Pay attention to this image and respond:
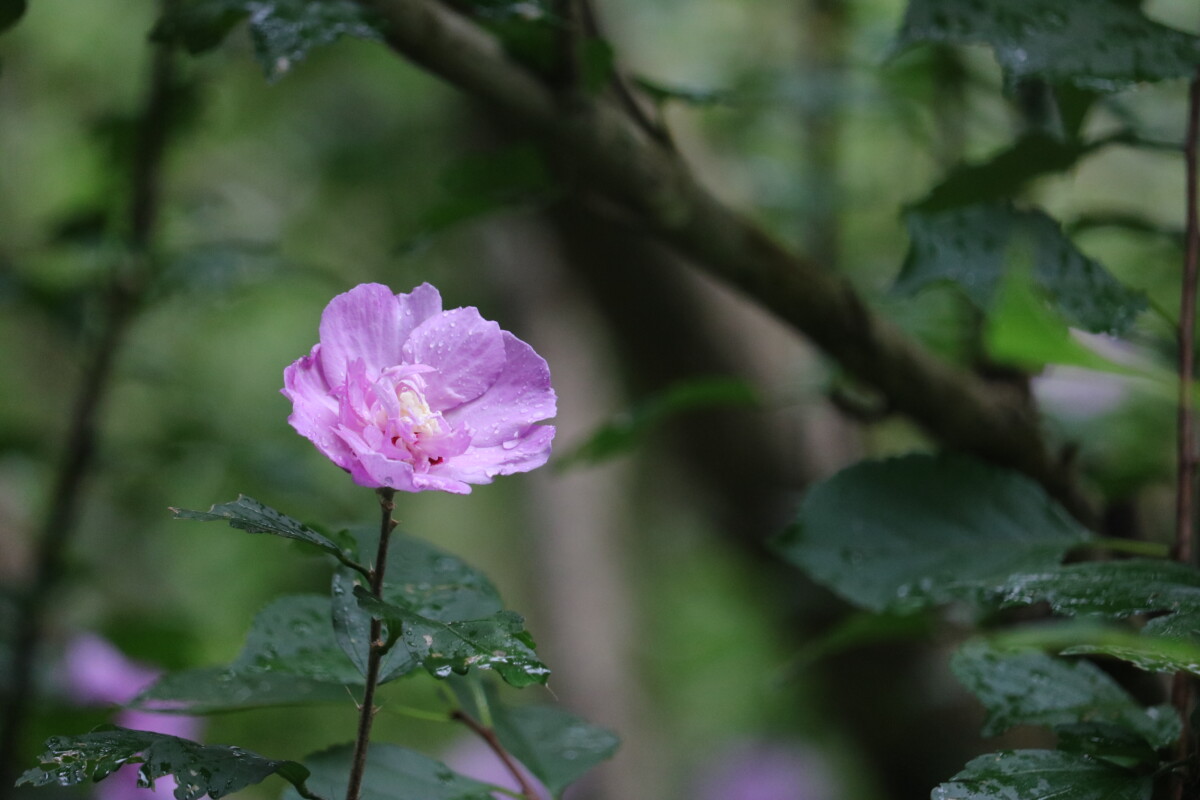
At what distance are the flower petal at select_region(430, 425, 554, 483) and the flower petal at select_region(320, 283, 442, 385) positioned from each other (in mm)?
45

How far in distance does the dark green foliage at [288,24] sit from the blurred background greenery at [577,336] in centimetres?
14

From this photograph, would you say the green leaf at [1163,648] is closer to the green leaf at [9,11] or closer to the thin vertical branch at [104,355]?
the green leaf at [9,11]

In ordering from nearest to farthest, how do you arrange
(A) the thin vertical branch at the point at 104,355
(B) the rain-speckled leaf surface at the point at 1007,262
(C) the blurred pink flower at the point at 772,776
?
(B) the rain-speckled leaf surface at the point at 1007,262 < (A) the thin vertical branch at the point at 104,355 < (C) the blurred pink flower at the point at 772,776

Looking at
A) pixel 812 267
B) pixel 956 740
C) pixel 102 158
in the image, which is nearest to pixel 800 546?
pixel 812 267

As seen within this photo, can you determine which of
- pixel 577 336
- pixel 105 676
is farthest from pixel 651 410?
pixel 577 336

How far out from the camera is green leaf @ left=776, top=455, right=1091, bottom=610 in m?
0.50

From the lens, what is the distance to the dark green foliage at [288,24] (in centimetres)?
41

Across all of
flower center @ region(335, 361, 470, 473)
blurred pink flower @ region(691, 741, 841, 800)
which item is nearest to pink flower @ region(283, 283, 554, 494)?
flower center @ region(335, 361, 470, 473)

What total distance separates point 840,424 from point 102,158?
784 millimetres

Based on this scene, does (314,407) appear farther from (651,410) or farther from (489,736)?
(651,410)

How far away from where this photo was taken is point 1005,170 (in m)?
0.52

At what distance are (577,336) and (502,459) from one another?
1060mm

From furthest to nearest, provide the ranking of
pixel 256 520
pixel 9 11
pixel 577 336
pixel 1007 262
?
pixel 577 336 → pixel 1007 262 → pixel 9 11 → pixel 256 520

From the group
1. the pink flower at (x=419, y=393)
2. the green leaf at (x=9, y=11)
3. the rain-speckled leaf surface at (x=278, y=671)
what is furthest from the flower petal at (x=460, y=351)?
the green leaf at (x=9, y=11)
